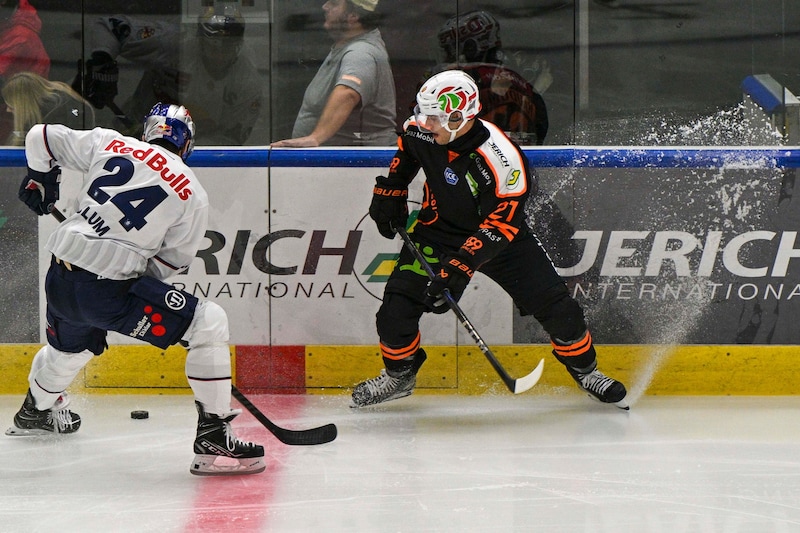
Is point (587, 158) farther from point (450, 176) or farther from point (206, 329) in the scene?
point (206, 329)

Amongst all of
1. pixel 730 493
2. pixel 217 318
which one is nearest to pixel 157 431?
pixel 217 318

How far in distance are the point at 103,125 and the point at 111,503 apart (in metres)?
2.02

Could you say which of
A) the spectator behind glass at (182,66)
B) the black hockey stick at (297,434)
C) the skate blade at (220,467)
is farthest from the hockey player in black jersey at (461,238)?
the skate blade at (220,467)

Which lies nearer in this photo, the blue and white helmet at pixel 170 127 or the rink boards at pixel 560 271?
the blue and white helmet at pixel 170 127

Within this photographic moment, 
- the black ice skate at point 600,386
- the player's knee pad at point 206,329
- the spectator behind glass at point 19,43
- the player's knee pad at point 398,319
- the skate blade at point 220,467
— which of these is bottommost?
the black ice skate at point 600,386

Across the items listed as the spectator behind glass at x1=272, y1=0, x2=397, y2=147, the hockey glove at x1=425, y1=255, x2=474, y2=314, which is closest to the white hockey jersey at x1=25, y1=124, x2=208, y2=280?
the hockey glove at x1=425, y1=255, x2=474, y2=314

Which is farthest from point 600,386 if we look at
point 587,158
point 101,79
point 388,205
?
point 101,79

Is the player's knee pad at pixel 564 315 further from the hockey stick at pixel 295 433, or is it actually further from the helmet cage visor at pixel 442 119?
the hockey stick at pixel 295 433

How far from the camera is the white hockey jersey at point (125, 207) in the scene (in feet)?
10.7

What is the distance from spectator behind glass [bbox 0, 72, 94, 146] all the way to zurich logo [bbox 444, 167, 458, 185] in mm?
1536

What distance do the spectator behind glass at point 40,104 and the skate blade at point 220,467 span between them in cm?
181

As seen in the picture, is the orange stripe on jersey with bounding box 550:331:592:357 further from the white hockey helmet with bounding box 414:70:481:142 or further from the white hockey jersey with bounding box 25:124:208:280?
the white hockey jersey with bounding box 25:124:208:280

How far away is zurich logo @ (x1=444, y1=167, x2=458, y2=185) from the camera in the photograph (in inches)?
159

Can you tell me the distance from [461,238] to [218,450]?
1.29 m
